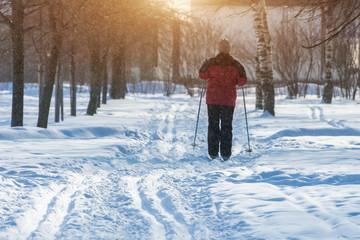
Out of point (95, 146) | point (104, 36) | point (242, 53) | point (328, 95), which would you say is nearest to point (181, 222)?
point (95, 146)

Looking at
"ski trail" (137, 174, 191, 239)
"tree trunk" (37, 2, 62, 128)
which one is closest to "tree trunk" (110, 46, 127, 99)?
"tree trunk" (37, 2, 62, 128)

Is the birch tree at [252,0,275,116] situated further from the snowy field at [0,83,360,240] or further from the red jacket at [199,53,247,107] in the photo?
the red jacket at [199,53,247,107]

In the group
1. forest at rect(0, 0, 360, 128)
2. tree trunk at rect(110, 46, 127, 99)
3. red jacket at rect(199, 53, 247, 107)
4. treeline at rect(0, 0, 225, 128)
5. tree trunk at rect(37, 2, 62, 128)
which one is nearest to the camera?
red jacket at rect(199, 53, 247, 107)

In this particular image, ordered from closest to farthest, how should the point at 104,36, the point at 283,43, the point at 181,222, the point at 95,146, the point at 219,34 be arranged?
the point at 181,222, the point at 95,146, the point at 104,36, the point at 283,43, the point at 219,34

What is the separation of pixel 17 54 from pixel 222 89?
6018 mm

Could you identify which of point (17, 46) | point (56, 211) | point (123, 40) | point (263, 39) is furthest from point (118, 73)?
point (56, 211)

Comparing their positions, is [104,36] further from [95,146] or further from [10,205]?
[10,205]

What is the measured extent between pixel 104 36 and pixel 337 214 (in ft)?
50.5

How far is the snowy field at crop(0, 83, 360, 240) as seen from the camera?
4305mm

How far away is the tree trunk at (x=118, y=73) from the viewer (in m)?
25.7

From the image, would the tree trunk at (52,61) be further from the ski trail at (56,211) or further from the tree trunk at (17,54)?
the ski trail at (56,211)

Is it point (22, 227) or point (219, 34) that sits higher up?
point (219, 34)

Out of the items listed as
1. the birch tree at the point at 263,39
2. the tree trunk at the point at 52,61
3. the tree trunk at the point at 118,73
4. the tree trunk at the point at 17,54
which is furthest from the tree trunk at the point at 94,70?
the tree trunk at the point at 118,73

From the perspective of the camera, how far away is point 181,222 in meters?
4.61
